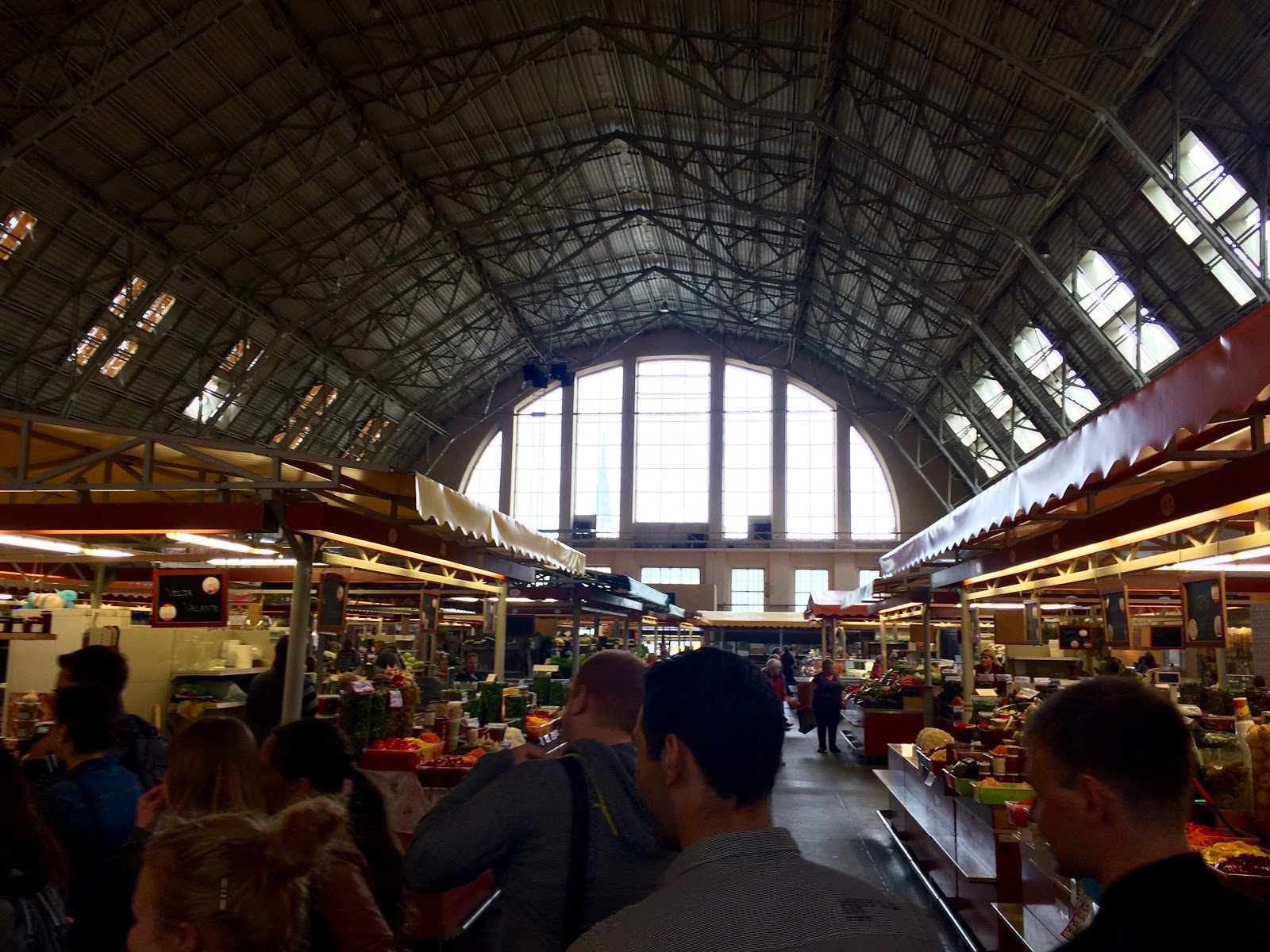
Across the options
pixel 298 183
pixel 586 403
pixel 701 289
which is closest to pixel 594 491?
pixel 586 403

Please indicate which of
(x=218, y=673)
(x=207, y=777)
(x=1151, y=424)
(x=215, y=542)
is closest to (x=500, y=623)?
(x=218, y=673)

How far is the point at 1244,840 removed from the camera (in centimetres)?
331

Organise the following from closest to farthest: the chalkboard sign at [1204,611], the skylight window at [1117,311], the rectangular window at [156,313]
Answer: the chalkboard sign at [1204,611], the skylight window at [1117,311], the rectangular window at [156,313]

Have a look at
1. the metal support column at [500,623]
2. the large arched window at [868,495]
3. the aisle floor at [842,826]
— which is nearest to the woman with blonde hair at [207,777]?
the aisle floor at [842,826]

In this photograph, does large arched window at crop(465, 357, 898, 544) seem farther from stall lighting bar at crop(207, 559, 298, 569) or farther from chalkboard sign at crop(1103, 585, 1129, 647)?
chalkboard sign at crop(1103, 585, 1129, 647)

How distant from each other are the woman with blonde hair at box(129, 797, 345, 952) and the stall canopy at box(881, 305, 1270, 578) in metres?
2.36

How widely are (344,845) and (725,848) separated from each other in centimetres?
123

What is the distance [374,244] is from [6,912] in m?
20.0

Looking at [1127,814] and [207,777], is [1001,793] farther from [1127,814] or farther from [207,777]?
[207,777]

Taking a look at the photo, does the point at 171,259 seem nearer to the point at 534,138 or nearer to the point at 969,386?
the point at 534,138

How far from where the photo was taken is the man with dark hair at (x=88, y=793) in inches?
106

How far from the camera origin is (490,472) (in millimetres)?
34000

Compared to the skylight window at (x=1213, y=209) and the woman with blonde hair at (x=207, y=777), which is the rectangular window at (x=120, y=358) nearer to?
the skylight window at (x=1213, y=209)

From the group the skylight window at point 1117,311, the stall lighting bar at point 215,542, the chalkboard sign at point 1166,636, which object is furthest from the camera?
the skylight window at point 1117,311
